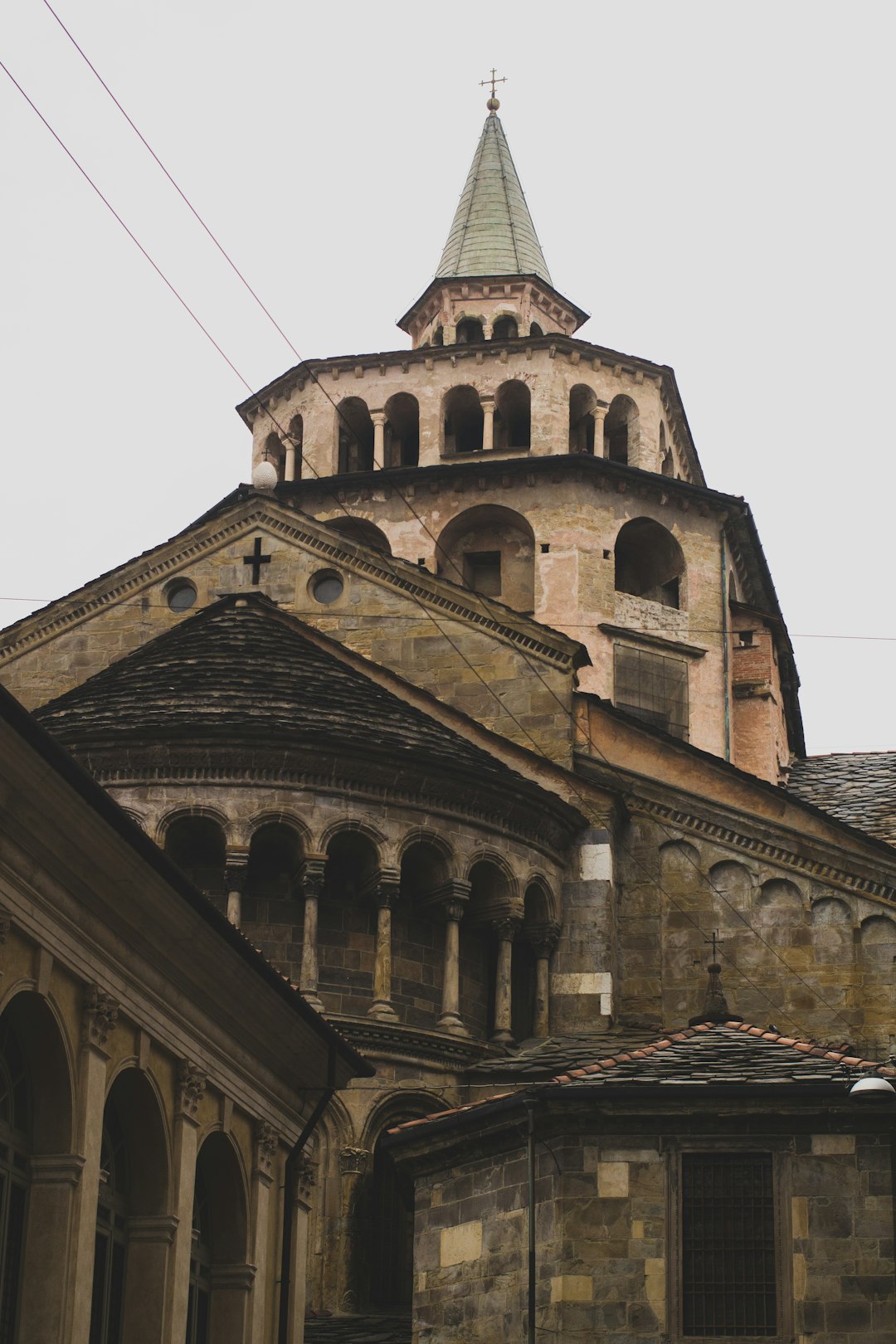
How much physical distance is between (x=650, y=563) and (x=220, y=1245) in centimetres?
2760

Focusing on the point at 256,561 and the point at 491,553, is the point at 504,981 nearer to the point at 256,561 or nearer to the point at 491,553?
the point at 256,561

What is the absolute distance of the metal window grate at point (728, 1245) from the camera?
24.9 m

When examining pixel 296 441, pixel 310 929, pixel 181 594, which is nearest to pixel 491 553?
pixel 296 441

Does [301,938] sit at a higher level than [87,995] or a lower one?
higher

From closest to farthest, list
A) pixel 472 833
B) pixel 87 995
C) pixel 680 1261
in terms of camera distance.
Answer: pixel 87 995
pixel 680 1261
pixel 472 833

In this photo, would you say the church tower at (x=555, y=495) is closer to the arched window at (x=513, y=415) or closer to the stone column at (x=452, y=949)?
the arched window at (x=513, y=415)

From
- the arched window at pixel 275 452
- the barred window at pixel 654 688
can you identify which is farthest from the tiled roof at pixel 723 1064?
the arched window at pixel 275 452

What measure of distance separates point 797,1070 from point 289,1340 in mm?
6114

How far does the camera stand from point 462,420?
52250 millimetres

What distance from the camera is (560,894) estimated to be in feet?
119

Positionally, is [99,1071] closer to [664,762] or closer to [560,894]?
[560,894]

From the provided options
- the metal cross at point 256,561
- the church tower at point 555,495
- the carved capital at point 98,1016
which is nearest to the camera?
the carved capital at point 98,1016

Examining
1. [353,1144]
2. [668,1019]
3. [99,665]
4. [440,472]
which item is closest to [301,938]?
[353,1144]

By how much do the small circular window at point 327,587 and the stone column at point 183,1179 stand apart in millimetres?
17580
